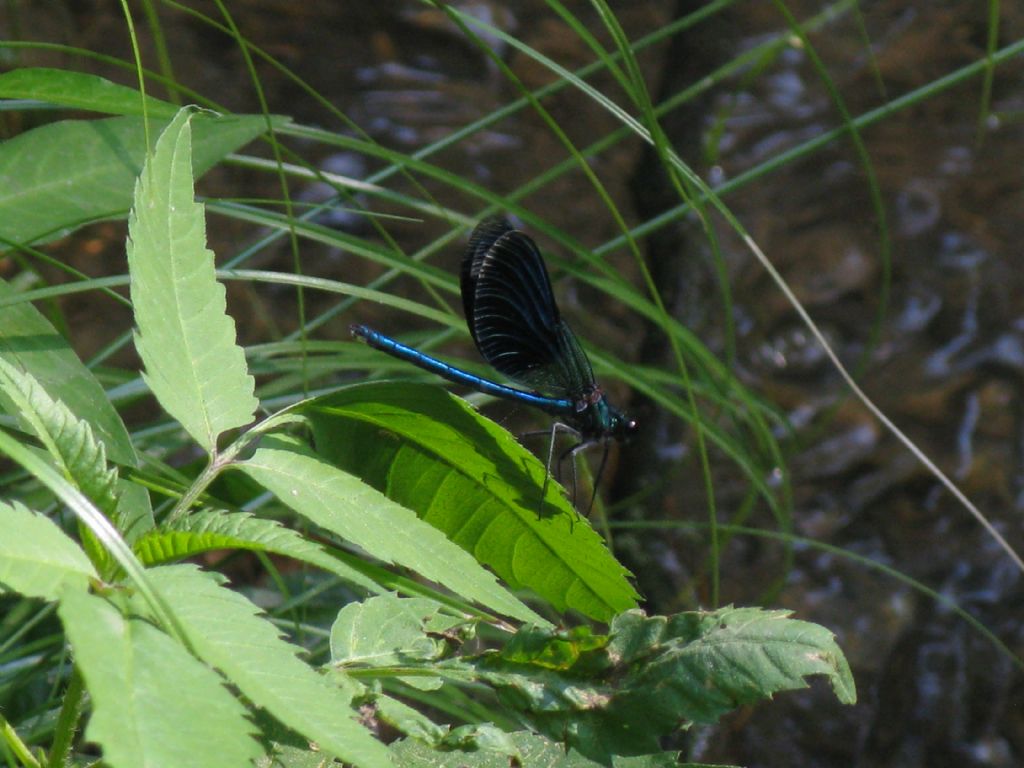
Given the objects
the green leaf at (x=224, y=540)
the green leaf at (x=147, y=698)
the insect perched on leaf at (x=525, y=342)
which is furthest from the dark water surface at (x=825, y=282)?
the green leaf at (x=147, y=698)

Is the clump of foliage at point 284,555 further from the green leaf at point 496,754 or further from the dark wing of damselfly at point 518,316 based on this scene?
the dark wing of damselfly at point 518,316

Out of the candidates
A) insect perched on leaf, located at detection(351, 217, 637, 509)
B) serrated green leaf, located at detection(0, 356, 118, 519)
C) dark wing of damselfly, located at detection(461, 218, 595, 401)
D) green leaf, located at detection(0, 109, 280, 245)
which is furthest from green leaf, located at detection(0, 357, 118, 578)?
dark wing of damselfly, located at detection(461, 218, 595, 401)

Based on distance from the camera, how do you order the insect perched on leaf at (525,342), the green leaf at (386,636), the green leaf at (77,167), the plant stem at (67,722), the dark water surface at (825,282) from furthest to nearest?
the dark water surface at (825,282) → the insect perched on leaf at (525,342) → the green leaf at (77,167) → the green leaf at (386,636) → the plant stem at (67,722)

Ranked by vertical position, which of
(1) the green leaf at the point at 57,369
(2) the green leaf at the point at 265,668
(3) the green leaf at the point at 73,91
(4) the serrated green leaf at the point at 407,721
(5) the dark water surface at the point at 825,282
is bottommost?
(5) the dark water surface at the point at 825,282

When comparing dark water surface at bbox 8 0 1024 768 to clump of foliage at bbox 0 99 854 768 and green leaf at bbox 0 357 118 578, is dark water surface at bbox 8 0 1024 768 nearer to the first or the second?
clump of foliage at bbox 0 99 854 768

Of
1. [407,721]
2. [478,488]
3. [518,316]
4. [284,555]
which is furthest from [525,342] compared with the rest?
[407,721]

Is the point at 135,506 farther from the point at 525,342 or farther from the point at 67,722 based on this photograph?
the point at 525,342
